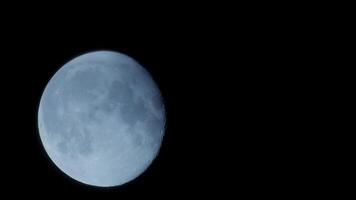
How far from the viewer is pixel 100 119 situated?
513cm

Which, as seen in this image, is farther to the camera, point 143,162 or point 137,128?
point 143,162

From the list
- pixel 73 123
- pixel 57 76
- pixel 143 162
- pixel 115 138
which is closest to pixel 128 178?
pixel 143 162

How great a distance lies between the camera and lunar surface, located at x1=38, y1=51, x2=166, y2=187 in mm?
5152

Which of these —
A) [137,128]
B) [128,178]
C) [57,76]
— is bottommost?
[128,178]

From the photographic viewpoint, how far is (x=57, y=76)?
563 centimetres

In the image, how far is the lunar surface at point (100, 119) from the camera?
5152mm

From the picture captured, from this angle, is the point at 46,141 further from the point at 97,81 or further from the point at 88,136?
the point at 97,81

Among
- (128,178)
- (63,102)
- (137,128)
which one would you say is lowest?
(128,178)

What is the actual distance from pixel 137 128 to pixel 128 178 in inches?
35.3

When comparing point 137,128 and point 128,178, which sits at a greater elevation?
point 137,128

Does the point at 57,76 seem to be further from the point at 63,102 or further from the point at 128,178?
the point at 128,178

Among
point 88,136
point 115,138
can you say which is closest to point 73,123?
point 88,136

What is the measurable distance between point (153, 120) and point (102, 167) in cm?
96

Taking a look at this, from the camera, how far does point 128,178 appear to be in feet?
18.9
